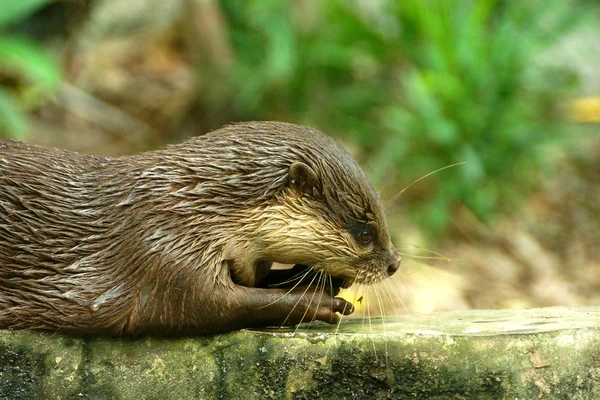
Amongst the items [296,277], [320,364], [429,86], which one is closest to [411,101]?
[429,86]

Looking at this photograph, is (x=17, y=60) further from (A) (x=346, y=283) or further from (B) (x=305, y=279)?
(A) (x=346, y=283)

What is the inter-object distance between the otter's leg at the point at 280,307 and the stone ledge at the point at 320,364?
0.22 feet

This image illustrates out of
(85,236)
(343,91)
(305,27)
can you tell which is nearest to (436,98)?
(343,91)

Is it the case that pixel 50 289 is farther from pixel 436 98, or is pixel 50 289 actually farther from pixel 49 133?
pixel 49 133

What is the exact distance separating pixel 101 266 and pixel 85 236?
0.16 m

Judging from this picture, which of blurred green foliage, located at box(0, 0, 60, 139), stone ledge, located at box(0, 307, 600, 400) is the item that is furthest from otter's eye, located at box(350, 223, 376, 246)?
blurred green foliage, located at box(0, 0, 60, 139)

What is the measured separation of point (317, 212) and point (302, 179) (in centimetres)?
17

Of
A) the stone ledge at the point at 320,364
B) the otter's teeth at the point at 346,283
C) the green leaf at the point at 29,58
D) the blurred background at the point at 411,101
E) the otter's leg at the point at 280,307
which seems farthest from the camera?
the blurred background at the point at 411,101

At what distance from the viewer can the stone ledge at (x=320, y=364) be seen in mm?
3322

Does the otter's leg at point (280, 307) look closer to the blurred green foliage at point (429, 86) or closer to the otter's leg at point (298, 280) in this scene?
the otter's leg at point (298, 280)

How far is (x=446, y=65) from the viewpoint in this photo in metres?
8.17

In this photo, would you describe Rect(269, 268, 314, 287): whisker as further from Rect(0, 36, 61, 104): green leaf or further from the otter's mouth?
Rect(0, 36, 61, 104): green leaf

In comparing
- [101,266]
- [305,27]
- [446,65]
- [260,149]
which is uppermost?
[305,27]

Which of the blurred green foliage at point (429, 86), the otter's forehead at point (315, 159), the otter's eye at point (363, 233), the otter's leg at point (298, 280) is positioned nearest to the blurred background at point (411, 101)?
the blurred green foliage at point (429, 86)
